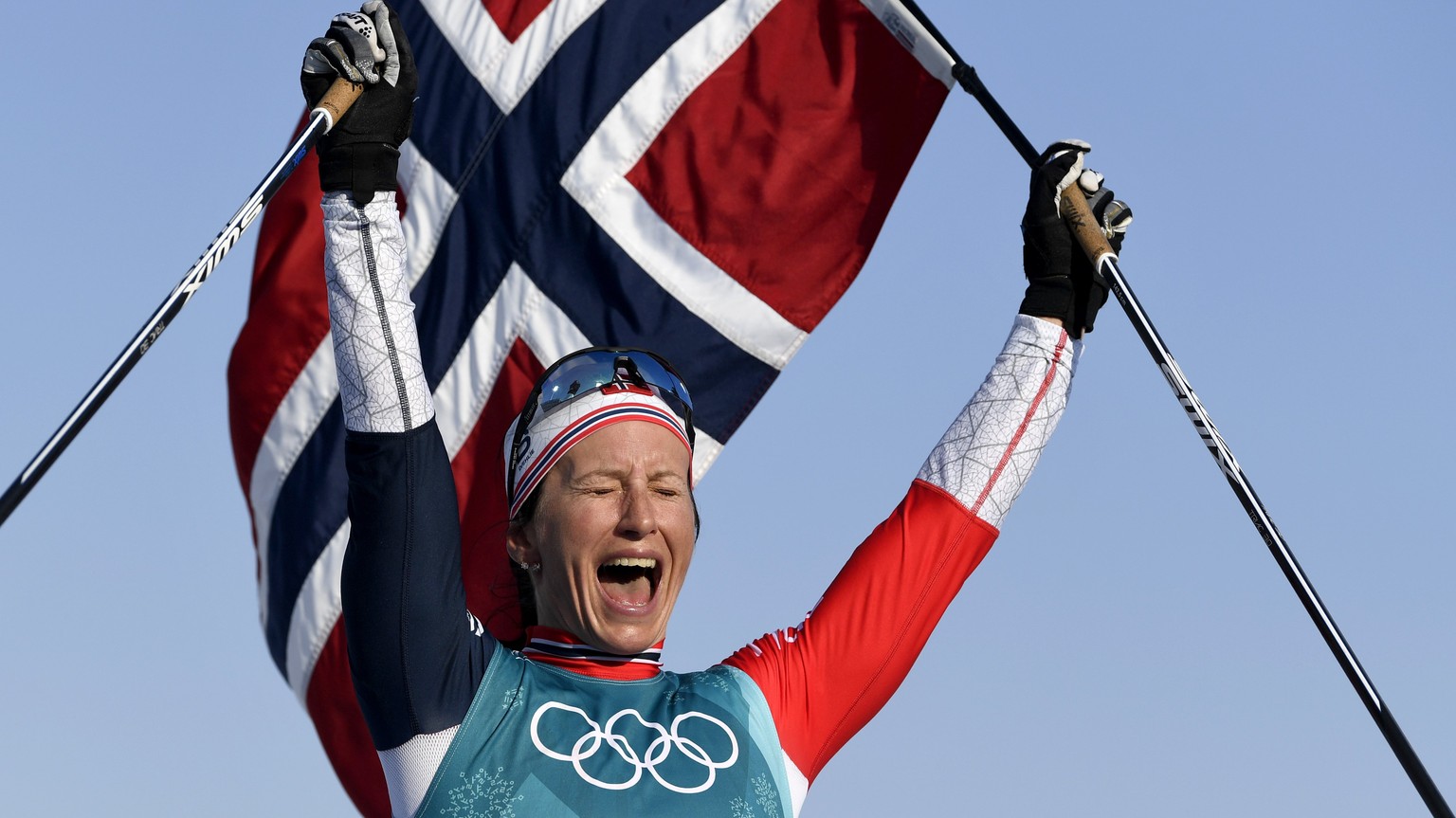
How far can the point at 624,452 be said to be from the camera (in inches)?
158

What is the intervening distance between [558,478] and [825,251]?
10.2 feet

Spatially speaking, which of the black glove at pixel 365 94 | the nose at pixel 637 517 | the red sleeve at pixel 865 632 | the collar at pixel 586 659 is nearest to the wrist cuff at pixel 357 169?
the black glove at pixel 365 94

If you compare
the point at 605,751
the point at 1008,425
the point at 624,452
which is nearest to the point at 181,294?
the point at 624,452

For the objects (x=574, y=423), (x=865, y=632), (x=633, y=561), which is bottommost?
(x=865, y=632)

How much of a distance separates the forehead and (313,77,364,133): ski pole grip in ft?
3.13

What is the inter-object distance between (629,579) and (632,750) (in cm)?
50

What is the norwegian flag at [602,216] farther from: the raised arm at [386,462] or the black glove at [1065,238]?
the raised arm at [386,462]

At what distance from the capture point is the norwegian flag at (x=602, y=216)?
22.7 feet

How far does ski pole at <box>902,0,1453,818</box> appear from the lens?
4004 millimetres

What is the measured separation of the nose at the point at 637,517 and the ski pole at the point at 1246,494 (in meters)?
1.48

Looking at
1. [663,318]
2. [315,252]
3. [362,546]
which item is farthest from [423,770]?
[315,252]

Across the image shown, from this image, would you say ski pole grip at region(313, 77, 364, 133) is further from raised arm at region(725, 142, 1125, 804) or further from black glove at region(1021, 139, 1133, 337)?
black glove at region(1021, 139, 1133, 337)

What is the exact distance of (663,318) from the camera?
6910 millimetres

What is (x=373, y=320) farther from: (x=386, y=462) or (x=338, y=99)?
(x=338, y=99)
